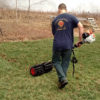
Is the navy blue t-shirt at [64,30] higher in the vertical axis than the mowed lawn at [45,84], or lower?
higher

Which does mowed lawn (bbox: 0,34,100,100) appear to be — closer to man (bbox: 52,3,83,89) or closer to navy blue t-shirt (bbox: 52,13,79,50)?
man (bbox: 52,3,83,89)

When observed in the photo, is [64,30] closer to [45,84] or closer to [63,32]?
[63,32]

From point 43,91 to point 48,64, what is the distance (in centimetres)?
132

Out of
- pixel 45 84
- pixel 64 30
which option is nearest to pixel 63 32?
pixel 64 30

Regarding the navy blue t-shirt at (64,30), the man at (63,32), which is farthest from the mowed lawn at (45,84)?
the navy blue t-shirt at (64,30)

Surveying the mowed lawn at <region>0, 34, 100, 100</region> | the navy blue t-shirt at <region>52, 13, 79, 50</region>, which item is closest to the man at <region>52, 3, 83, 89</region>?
the navy blue t-shirt at <region>52, 13, 79, 50</region>

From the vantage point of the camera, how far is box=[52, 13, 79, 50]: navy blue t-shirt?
3.81 metres

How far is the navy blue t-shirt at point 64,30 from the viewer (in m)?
3.81

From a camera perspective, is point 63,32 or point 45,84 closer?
point 63,32

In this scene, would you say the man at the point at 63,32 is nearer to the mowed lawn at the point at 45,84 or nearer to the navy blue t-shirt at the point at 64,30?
the navy blue t-shirt at the point at 64,30

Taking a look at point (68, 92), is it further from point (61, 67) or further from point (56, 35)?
point (56, 35)

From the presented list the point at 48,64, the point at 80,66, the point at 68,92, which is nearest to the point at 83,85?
the point at 68,92

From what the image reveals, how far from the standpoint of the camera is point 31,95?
12.2 feet

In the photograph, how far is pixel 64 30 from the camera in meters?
3.83
